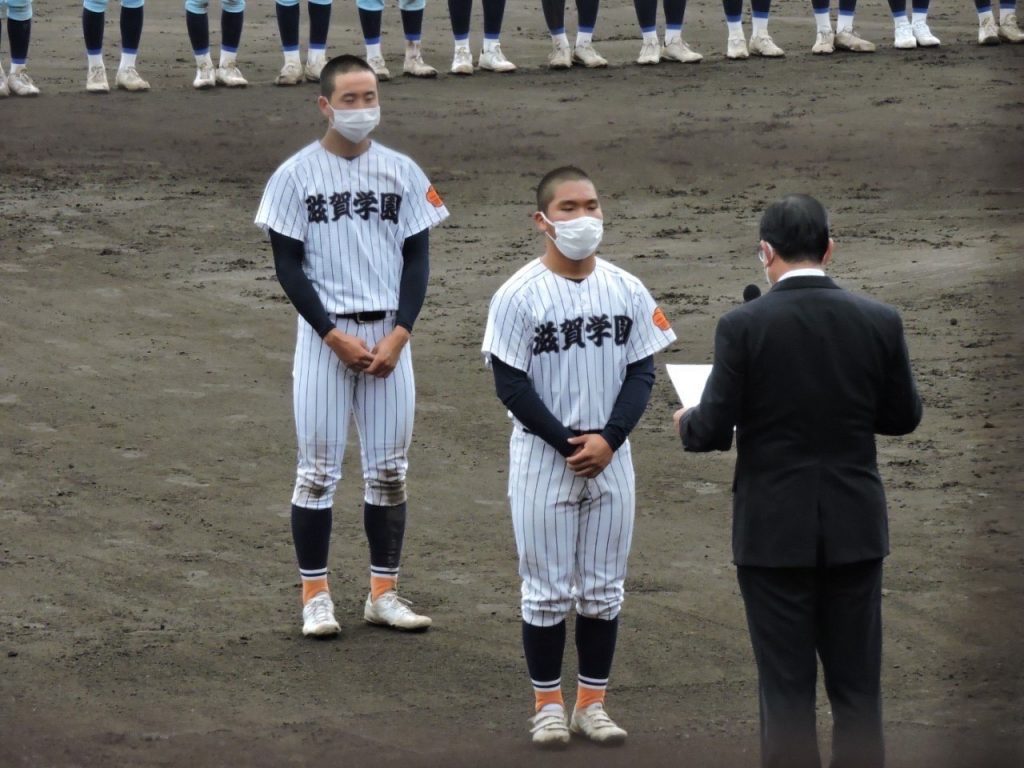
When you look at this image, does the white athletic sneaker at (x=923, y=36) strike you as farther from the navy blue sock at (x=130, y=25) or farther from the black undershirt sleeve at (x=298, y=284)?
the black undershirt sleeve at (x=298, y=284)

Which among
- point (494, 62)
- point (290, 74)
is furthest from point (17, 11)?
point (494, 62)

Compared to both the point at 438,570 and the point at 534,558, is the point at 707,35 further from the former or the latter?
the point at 534,558

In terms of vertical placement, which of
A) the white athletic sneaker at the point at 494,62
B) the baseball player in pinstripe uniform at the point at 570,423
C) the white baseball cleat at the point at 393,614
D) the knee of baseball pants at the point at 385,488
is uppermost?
the white athletic sneaker at the point at 494,62

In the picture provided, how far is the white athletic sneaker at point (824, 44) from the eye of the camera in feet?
46.8

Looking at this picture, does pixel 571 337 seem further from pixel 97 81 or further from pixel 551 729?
pixel 97 81

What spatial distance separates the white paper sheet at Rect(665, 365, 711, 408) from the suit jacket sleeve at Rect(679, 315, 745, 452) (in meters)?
0.18

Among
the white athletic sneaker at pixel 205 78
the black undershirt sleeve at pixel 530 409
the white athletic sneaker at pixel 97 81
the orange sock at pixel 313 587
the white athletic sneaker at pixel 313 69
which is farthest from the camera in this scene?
the white athletic sneaker at pixel 313 69

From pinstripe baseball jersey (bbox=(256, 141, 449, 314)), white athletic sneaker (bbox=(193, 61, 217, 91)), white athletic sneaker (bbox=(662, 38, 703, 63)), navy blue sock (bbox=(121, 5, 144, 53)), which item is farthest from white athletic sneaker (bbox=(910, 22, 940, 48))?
pinstripe baseball jersey (bbox=(256, 141, 449, 314))

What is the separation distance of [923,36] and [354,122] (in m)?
10.3

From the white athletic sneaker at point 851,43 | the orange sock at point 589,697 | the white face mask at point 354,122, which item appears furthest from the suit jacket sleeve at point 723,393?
the white athletic sneaker at point 851,43

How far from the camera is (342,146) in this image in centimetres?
Answer: 521

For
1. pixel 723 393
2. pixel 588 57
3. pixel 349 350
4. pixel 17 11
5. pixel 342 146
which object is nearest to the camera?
pixel 723 393

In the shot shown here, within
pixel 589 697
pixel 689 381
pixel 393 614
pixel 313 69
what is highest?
pixel 313 69

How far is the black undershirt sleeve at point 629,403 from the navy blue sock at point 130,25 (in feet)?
31.6
